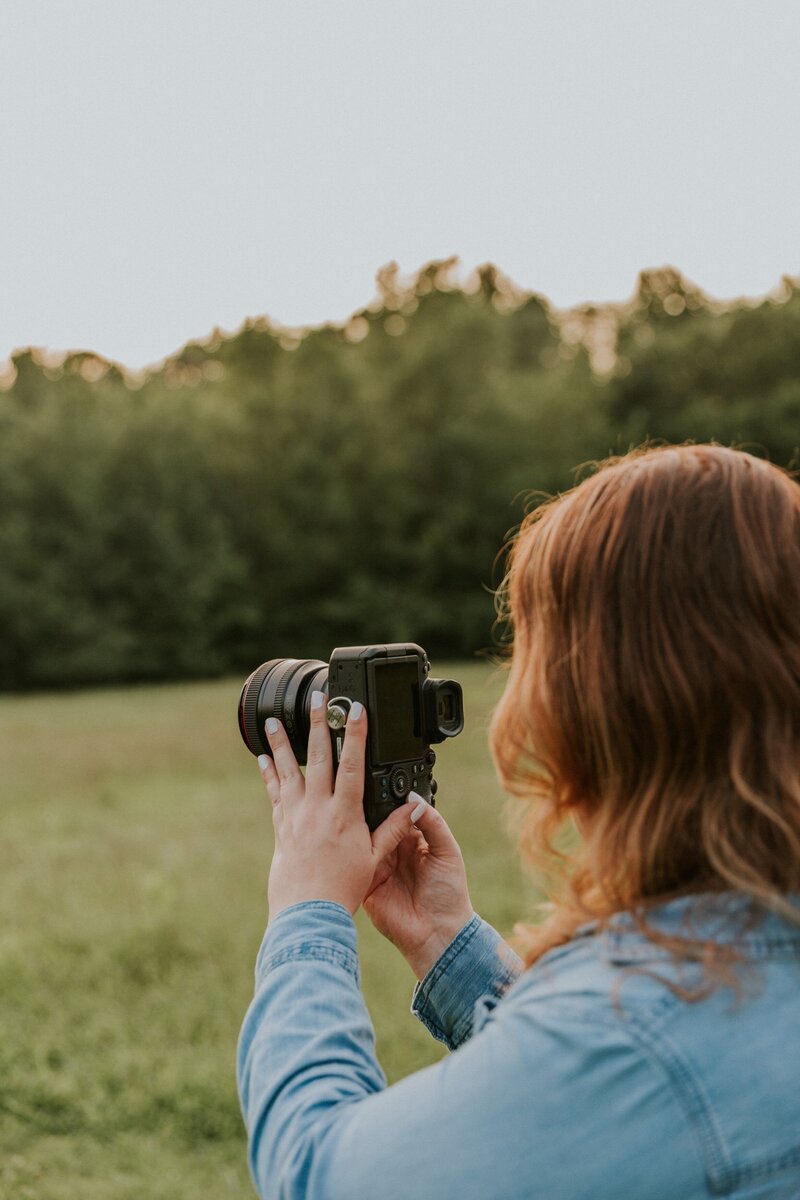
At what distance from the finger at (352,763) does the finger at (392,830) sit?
0.38 feet

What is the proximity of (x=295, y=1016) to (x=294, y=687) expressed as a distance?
27.8 inches

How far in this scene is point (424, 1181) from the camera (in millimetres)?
1154

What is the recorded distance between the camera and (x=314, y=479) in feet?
145

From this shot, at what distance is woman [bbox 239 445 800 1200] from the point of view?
43.7 inches

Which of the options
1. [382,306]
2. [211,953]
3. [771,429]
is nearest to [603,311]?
[382,306]

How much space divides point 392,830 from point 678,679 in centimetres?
66

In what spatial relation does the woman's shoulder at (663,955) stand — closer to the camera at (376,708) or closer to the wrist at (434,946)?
the camera at (376,708)

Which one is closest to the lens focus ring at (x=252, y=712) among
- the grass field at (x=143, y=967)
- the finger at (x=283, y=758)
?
the finger at (x=283, y=758)

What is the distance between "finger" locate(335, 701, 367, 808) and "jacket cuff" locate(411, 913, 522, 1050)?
39 cm

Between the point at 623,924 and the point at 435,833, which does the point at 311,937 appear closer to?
the point at 623,924

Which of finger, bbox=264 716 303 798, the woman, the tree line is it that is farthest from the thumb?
the tree line

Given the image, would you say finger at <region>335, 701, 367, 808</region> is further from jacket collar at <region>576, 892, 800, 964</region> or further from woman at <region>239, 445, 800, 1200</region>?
jacket collar at <region>576, 892, 800, 964</region>

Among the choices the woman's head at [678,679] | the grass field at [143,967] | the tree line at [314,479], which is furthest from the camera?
the tree line at [314,479]

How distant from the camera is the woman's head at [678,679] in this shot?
4.09 feet
